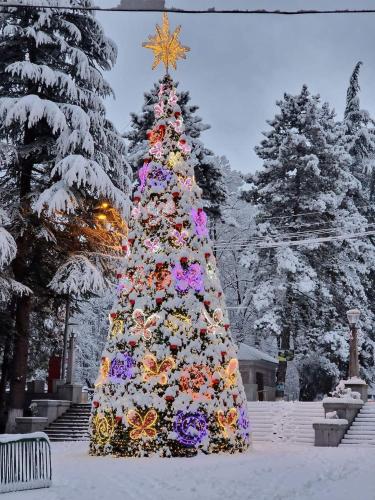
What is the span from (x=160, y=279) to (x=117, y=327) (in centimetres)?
131

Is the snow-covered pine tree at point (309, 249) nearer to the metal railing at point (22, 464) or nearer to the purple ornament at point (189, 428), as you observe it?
the purple ornament at point (189, 428)

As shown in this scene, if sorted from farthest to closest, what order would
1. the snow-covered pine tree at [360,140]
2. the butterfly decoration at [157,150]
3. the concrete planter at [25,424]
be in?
the snow-covered pine tree at [360,140] < the concrete planter at [25,424] < the butterfly decoration at [157,150]

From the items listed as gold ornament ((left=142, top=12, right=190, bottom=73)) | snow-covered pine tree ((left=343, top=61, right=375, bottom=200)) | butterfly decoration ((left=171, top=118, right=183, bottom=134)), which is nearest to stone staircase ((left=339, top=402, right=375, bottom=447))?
butterfly decoration ((left=171, top=118, right=183, bottom=134))

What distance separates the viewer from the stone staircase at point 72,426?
2112cm

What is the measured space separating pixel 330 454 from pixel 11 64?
1432 centimetres

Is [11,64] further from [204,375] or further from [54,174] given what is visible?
[204,375]

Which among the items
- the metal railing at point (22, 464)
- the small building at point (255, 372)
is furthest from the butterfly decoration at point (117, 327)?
the small building at point (255, 372)

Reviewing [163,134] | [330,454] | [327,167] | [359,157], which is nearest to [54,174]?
[163,134]

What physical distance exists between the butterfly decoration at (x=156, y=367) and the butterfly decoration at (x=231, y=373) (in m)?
1.15

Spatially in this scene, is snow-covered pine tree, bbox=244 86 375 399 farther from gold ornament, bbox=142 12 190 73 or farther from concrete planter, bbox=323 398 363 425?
gold ornament, bbox=142 12 190 73

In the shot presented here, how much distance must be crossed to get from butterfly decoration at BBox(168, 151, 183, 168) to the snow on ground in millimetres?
6116

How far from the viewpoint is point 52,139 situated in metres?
21.7

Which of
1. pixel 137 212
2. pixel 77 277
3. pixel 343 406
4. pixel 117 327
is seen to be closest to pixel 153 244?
pixel 137 212

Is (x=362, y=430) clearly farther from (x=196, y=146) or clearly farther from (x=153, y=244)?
(x=196, y=146)
